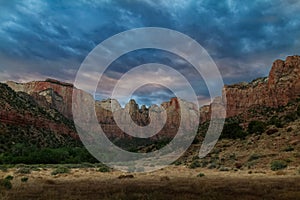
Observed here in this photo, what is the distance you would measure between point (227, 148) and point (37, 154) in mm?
39399

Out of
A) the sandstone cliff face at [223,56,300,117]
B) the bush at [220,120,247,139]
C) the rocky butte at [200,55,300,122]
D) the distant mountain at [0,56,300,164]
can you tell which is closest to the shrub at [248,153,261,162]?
the distant mountain at [0,56,300,164]

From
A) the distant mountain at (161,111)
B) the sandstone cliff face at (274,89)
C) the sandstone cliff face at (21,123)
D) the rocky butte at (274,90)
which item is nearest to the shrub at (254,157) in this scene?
the distant mountain at (161,111)

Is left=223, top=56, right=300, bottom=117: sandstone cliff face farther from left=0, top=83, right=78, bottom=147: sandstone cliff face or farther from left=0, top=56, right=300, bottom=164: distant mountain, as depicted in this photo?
left=0, top=83, right=78, bottom=147: sandstone cliff face

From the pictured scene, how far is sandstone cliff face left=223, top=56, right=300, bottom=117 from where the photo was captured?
11250 centimetres

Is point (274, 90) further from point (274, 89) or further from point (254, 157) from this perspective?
point (254, 157)

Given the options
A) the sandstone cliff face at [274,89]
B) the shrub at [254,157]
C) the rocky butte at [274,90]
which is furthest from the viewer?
the sandstone cliff face at [274,89]

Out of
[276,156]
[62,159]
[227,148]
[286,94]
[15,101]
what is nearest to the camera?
[276,156]

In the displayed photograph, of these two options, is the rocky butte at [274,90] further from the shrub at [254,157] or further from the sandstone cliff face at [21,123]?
the sandstone cliff face at [21,123]

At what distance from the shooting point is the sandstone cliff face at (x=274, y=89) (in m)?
112

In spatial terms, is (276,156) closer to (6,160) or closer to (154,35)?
(154,35)

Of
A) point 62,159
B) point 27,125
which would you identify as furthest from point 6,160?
point 27,125

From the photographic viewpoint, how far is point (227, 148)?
49875 millimetres

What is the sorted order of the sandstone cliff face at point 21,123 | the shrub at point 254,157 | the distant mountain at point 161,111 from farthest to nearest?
the sandstone cliff face at point 21,123 < the distant mountain at point 161,111 < the shrub at point 254,157

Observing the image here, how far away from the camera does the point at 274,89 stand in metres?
122
